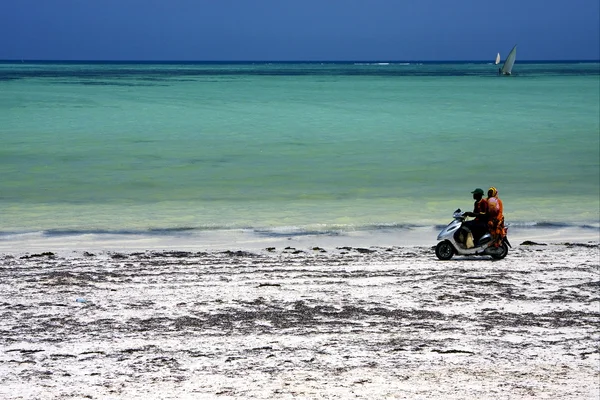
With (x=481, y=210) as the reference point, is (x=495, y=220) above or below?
below

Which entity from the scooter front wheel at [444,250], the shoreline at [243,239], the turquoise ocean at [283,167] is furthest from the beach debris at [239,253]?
the scooter front wheel at [444,250]

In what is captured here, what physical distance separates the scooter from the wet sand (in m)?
0.16

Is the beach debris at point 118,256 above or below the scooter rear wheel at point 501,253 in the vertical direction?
above

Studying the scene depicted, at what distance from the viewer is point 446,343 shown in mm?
8008

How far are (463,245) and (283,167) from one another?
13354 millimetres

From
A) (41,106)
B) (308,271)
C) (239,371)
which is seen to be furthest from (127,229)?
(41,106)

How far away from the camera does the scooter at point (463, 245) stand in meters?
11.5

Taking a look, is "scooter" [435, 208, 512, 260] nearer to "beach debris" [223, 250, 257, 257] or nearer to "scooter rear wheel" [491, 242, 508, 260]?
"scooter rear wheel" [491, 242, 508, 260]

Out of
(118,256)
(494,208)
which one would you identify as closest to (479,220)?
(494,208)

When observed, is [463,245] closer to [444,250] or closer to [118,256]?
[444,250]

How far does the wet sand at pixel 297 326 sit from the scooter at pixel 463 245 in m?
0.16

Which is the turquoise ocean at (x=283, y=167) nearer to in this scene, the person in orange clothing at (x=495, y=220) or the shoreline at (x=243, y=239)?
the shoreline at (x=243, y=239)

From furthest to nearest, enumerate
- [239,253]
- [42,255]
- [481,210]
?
[239,253] → [42,255] → [481,210]

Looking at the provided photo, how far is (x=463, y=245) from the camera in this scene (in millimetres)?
11562
